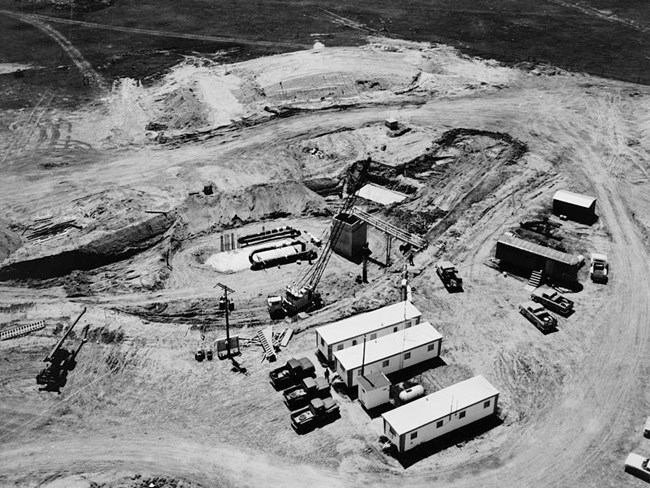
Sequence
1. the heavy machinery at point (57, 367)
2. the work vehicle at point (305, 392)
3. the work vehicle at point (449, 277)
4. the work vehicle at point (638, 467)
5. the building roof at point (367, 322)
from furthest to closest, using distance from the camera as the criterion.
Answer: the work vehicle at point (449, 277)
the building roof at point (367, 322)
the heavy machinery at point (57, 367)
the work vehicle at point (305, 392)
the work vehicle at point (638, 467)

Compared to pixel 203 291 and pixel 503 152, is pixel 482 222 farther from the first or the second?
pixel 203 291

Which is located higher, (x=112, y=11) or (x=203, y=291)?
(x=112, y=11)

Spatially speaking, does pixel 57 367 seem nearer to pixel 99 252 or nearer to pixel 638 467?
pixel 99 252

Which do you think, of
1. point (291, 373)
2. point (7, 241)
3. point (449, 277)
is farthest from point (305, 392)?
point (7, 241)

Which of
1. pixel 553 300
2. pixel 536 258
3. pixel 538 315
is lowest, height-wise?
pixel 538 315

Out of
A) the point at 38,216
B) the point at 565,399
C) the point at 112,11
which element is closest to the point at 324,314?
the point at 565,399

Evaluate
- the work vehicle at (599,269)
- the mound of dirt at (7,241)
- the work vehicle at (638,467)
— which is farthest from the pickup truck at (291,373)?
the mound of dirt at (7,241)

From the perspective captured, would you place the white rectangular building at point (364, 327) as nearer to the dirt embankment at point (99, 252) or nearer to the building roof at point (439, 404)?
the building roof at point (439, 404)
